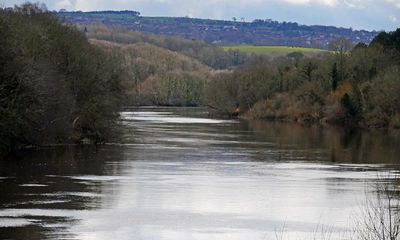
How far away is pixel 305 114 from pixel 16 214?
303 ft

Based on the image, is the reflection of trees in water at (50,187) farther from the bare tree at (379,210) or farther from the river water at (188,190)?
the bare tree at (379,210)

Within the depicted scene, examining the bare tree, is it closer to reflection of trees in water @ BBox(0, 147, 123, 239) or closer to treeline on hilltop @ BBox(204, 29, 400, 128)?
reflection of trees in water @ BBox(0, 147, 123, 239)

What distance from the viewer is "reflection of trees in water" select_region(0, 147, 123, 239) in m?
28.7

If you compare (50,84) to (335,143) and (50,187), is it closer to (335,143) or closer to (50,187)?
(50,187)

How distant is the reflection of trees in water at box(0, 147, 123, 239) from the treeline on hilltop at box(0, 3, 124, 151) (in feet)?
6.67

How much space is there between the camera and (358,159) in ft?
197

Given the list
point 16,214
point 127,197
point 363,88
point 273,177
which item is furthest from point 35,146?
point 363,88

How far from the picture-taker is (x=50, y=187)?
39156 millimetres

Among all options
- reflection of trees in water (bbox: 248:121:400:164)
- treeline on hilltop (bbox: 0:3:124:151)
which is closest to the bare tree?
reflection of trees in water (bbox: 248:121:400:164)

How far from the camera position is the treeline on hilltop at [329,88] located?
106938 millimetres

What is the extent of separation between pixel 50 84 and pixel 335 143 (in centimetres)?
2842

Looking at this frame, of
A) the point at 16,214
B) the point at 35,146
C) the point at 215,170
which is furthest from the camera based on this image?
the point at 35,146

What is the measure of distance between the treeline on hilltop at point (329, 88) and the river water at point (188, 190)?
36.5 meters

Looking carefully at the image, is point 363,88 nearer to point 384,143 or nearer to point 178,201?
point 384,143
